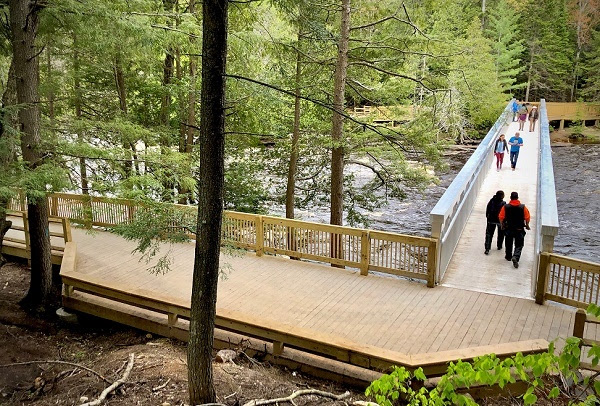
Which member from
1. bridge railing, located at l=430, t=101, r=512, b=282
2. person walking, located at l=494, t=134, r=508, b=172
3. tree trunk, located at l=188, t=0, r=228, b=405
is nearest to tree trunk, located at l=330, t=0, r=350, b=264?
bridge railing, located at l=430, t=101, r=512, b=282

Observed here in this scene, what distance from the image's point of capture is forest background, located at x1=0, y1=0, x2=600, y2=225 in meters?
8.28

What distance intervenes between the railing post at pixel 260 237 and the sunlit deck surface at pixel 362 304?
0.59ft

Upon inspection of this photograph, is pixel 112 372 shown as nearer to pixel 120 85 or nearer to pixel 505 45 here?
pixel 120 85

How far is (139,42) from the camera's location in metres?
8.69

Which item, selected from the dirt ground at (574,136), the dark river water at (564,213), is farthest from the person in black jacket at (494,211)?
the dirt ground at (574,136)

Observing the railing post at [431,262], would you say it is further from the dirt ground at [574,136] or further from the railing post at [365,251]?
the dirt ground at [574,136]

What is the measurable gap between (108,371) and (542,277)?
642 centimetres

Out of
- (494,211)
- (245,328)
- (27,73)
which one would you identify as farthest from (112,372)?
(494,211)

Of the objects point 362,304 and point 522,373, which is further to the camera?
point 362,304

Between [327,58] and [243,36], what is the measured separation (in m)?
3.70

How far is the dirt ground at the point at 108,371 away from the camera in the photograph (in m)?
5.57

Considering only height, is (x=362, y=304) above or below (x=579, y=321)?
below

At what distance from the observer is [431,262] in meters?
8.50

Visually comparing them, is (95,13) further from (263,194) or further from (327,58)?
(263,194)
